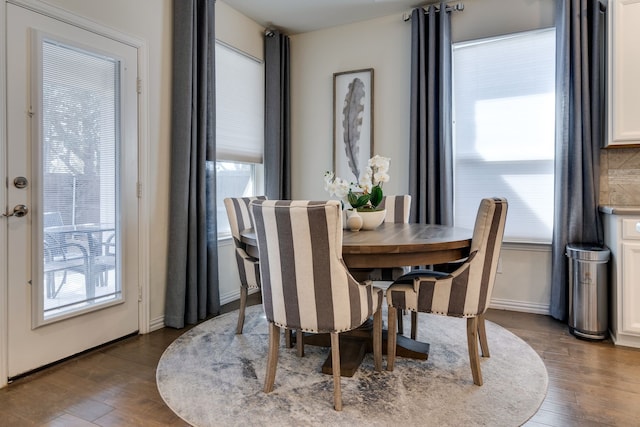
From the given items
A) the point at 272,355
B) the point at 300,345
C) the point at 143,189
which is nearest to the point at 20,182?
the point at 143,189

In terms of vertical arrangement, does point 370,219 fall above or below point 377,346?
above

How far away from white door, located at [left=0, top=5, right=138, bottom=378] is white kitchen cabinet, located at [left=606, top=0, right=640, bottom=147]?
3.32 metres

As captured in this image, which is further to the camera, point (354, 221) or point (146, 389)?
point (354, 221)

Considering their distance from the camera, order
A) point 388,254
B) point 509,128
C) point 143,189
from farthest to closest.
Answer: point 509,128, point 143,189, point 388,254

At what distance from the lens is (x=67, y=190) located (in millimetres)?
2389

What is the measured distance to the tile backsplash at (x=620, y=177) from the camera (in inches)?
120

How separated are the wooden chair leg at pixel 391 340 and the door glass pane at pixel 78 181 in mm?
1816

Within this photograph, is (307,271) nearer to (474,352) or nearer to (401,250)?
(401,250)

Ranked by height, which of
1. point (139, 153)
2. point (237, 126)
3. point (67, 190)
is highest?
point (237, 126)

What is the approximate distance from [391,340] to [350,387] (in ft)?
1.10

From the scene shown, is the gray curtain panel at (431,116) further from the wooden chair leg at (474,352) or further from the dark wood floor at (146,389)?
the wooden chair leg at (474,352)

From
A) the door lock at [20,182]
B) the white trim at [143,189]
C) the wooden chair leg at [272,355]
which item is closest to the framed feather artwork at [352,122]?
the white trim at [143,189]

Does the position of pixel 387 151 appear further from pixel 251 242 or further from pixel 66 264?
pixel 66 264

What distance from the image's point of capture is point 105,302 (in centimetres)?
262
